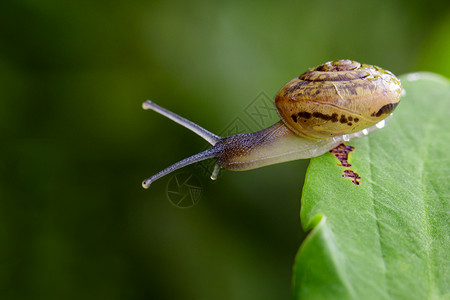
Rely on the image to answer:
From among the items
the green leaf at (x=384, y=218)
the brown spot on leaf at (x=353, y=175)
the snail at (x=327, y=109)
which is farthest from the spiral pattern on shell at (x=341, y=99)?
the brown spot on leaf at (x=353, y=175)

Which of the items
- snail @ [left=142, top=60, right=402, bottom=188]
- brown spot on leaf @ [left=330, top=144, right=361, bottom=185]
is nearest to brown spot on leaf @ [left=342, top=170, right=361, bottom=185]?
brown spot on leaf @ [left=330, top=144, right=361, bottom=185]

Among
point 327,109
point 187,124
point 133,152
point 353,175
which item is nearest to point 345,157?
point 353,175

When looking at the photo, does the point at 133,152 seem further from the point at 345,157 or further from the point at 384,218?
the point at 384,218

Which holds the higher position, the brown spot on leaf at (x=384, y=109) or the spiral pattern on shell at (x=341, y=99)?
the spiral pattern on shell at (x=341, y=99)

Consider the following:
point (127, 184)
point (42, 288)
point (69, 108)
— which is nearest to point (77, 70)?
point (69, 108)

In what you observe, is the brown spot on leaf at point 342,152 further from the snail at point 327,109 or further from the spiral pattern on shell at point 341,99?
the spiral pattern on shell at point 341,99

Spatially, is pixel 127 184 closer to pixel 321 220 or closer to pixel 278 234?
pixel 278 234

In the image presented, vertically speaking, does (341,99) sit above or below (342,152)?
above
